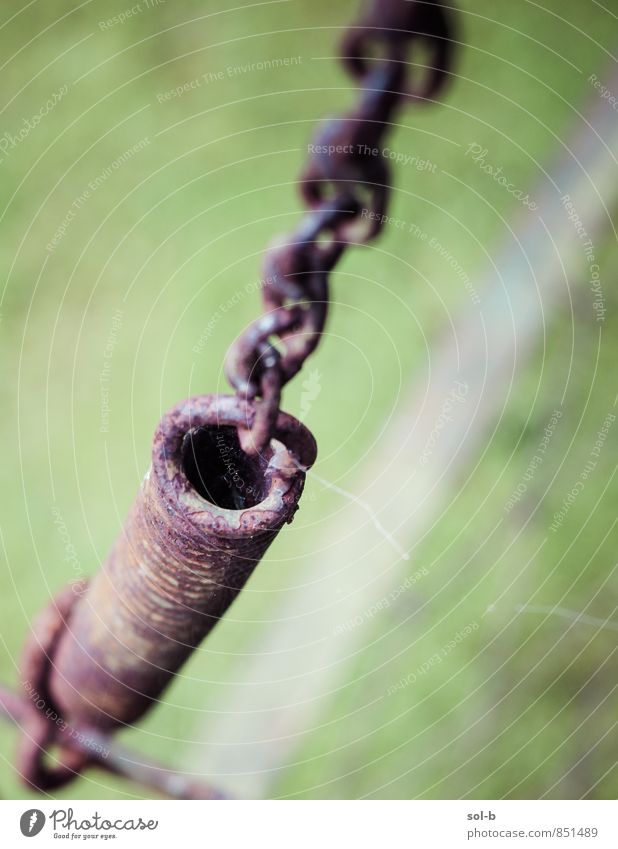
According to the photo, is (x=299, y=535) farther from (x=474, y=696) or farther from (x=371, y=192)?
(x=371, y=192)

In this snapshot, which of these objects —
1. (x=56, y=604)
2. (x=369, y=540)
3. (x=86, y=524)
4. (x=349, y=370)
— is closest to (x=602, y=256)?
(x=349, y=370)

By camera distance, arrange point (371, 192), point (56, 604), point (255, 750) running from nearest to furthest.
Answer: point (371, 192), point (56, 604), point (255, 750)

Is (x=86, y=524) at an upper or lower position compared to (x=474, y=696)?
lower

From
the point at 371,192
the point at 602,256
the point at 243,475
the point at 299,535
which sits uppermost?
the point at 602,256

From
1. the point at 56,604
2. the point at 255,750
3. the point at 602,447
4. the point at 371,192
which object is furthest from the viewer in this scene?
the point at 602,447
